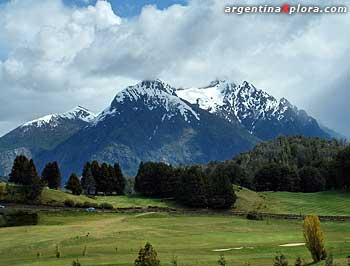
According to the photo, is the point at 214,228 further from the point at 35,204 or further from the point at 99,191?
the point at 99,191

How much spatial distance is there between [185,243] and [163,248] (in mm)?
6767

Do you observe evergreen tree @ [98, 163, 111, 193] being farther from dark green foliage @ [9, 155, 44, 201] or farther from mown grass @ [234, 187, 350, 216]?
mown grass @ [234, 187, 350, 216]

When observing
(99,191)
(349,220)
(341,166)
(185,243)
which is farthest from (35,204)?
(341,166)

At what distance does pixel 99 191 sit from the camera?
169 meters

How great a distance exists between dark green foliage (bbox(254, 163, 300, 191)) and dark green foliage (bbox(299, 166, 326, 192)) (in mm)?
2698

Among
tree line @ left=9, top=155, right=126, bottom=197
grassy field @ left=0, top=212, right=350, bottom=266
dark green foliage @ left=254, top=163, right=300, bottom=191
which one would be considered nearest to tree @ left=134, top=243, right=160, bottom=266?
grassy field @ left=0, top=212, right=350, bottom=266

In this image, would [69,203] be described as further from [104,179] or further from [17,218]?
[104,179]

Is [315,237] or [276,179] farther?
[276,179]

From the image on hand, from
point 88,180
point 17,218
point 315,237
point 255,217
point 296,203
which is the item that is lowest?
point 17,218

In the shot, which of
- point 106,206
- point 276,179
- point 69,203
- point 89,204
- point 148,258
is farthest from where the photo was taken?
point 276,179

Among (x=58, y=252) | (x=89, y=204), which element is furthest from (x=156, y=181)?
(x=58, y=252)

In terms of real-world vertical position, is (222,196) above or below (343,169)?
below

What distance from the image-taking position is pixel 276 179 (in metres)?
189

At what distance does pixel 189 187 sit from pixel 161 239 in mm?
65942
